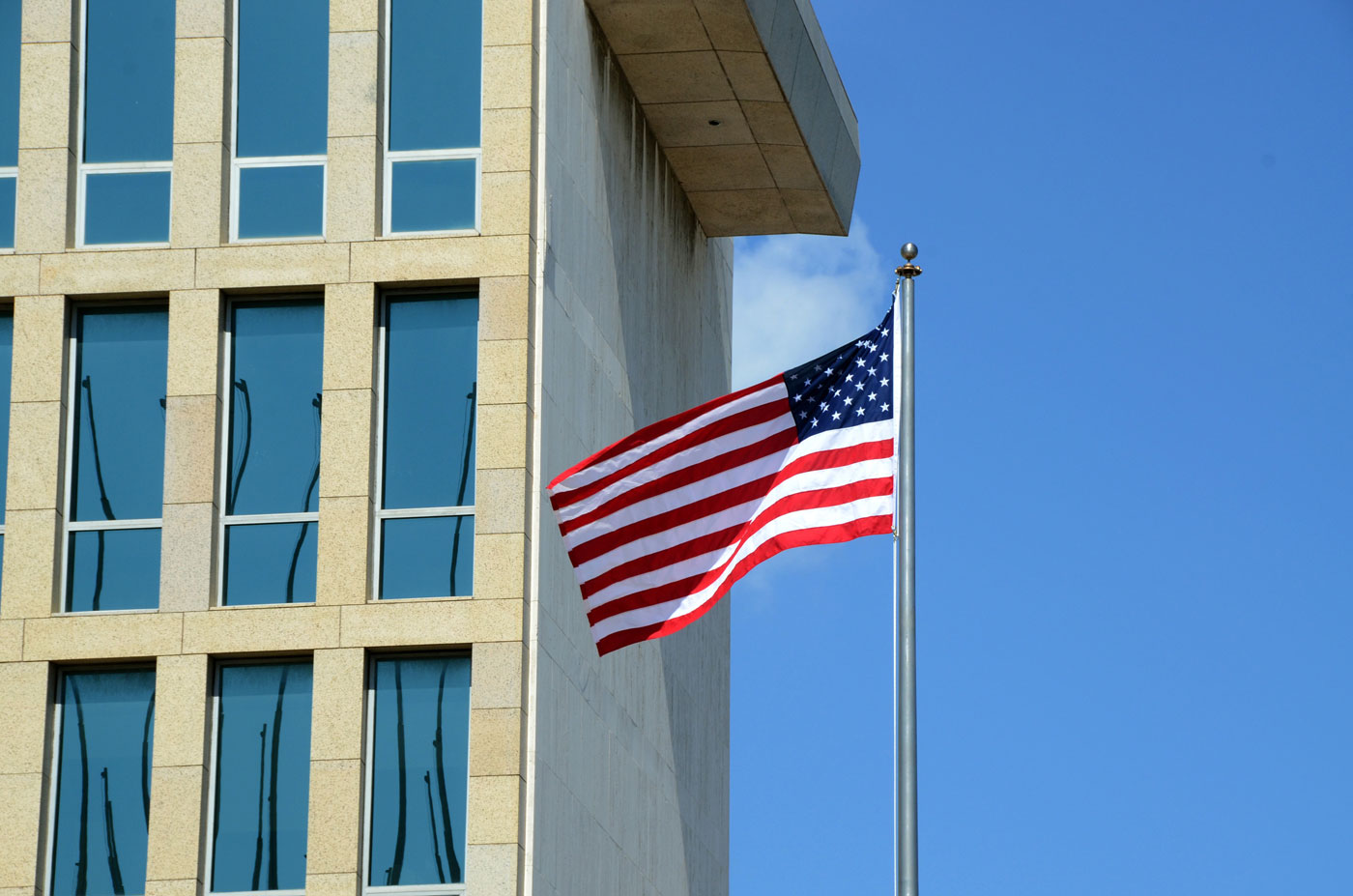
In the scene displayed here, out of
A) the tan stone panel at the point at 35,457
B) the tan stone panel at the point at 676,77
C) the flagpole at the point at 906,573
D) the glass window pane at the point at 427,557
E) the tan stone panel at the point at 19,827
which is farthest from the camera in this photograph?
the tan stone panel at the point at 676,77

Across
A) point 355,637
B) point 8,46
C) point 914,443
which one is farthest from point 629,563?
point 8,46

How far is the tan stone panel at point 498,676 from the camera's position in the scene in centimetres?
2288

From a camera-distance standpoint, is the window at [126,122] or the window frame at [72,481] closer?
the window frame at [72,481]

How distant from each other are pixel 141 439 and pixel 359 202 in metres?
3.34

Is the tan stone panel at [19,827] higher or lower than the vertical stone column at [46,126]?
lower

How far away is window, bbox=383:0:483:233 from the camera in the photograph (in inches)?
972

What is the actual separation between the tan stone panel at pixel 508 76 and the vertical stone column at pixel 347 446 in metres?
2.46

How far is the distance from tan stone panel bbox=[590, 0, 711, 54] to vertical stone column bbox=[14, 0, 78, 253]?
6162 millimetres

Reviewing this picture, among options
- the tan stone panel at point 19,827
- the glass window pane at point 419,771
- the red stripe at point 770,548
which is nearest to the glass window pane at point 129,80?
the glass window pane at point 419,771

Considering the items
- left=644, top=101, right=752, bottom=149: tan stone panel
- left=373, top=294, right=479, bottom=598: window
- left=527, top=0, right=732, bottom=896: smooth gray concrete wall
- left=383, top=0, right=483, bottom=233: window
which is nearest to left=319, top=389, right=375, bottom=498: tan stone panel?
left=373, top=294, right=479, bottom=598: window

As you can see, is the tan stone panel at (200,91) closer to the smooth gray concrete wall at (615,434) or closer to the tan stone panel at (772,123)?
the smooth gray concrete wall at (615,434)

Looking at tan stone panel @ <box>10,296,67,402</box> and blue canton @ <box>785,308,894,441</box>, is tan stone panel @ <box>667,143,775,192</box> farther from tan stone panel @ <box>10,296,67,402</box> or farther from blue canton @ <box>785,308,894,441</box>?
blue canton @ <box>785,308,894,441</box>

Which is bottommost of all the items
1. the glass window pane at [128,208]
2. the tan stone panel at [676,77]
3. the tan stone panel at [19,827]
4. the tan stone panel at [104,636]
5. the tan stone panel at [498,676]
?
the tan stone panel at [19,827]

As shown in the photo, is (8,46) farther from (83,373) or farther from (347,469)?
(347,469)
